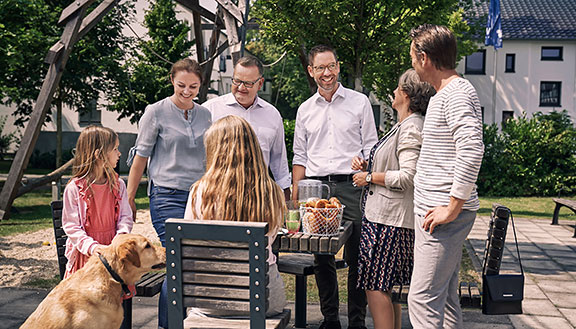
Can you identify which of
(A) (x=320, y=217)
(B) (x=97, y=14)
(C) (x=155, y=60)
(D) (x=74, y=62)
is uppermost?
(C) (x=155, y=60)

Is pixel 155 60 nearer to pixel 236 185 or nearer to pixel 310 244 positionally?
pixel 310 244

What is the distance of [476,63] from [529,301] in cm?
3624

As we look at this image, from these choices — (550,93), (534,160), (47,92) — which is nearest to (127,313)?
(47,92)

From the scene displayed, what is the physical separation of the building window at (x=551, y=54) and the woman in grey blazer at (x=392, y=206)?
38634 millimetres

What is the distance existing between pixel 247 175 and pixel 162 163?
5.48 feet

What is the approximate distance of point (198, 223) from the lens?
2787 mm

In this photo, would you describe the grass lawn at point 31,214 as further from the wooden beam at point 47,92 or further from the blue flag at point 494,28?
the blue flag at point 494,28

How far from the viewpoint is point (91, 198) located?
3.97 m

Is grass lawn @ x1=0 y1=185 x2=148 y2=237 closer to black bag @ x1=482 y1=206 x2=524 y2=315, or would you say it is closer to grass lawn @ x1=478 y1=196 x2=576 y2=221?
black bag @ x1=482 y1=206 x2=524 y2=315

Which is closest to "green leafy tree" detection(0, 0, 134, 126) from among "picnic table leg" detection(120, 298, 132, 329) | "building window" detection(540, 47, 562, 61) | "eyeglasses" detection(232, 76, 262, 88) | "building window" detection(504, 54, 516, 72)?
"eyeglasses" detection(232, 76, 262, 88)

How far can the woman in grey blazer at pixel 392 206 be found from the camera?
387 centimetres

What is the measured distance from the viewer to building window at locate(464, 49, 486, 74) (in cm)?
3966

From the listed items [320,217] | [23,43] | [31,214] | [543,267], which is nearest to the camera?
[320,217]

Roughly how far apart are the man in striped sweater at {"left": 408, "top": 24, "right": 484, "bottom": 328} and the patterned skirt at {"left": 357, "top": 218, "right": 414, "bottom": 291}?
619mm
